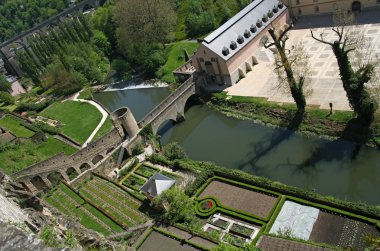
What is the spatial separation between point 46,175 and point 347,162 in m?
33.3

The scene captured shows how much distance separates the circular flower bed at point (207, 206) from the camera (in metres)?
34.4

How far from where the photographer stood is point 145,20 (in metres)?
72.6

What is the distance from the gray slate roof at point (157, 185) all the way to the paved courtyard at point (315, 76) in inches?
776

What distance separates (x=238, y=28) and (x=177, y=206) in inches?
1369

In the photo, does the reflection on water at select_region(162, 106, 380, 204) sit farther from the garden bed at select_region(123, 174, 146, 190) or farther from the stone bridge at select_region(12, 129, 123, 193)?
the stone bridge at select_region(12, 129, 123, 193)

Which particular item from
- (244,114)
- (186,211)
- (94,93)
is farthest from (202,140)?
(94,93)

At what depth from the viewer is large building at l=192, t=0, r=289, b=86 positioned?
178 ft

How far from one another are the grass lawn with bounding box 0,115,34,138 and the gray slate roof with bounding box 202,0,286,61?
31431 millimetres

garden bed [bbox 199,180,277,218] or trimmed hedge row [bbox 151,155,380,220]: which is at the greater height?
trimmed hedge row [bbox 151,155,380,220]

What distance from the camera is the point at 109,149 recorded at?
46.1 meters

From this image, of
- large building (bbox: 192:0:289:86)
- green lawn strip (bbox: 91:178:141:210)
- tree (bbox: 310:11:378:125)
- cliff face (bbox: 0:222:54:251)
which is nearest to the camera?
cliff face (bbox: 0:222:54:251)

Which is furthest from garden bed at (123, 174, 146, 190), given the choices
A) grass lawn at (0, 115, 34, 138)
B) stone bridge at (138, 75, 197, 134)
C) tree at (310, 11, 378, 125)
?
tree at (310, 11, 378, 125)

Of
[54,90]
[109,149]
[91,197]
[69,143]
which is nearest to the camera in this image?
[91,197]

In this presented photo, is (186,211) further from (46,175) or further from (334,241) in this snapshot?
(46,175)
